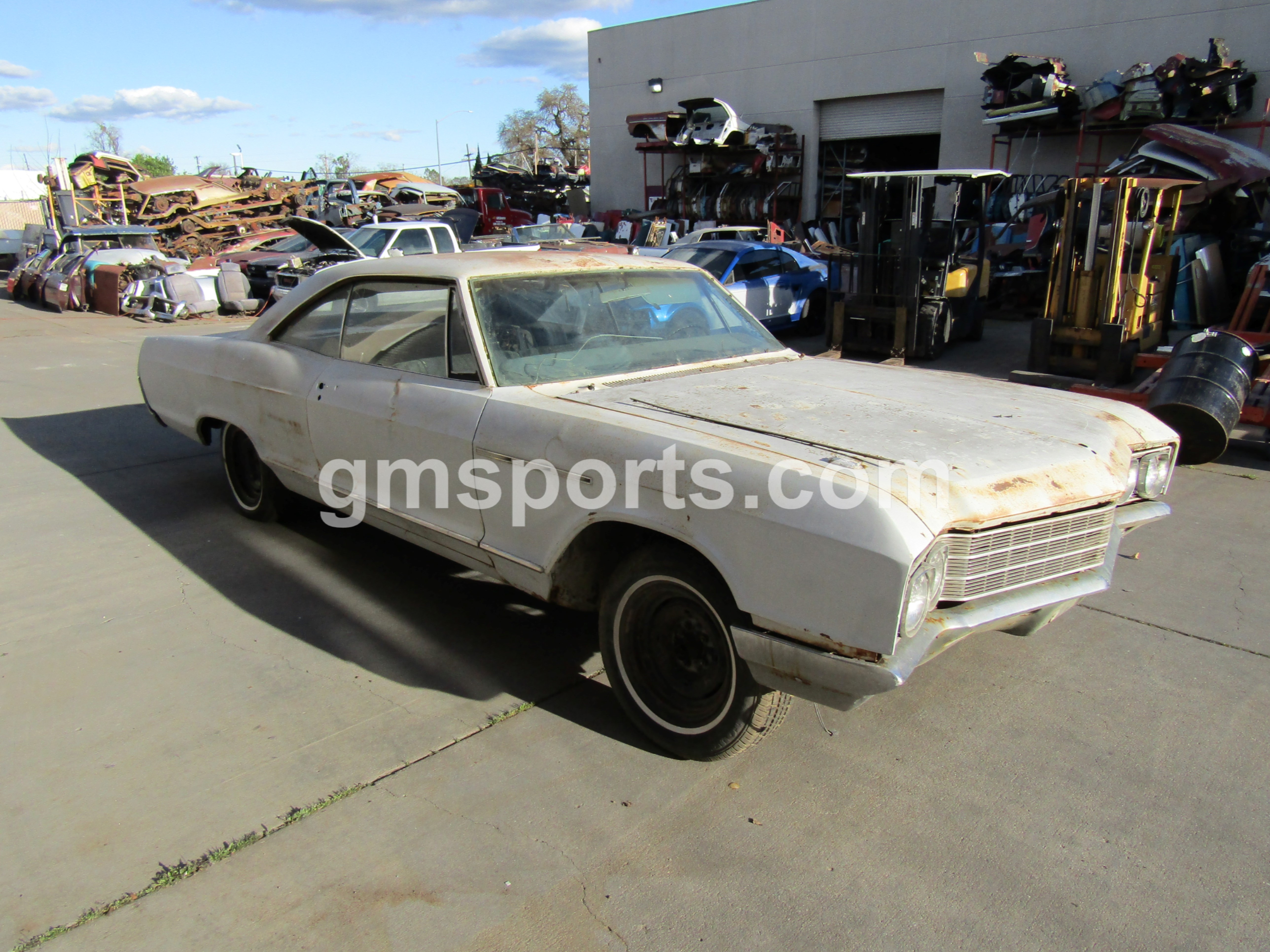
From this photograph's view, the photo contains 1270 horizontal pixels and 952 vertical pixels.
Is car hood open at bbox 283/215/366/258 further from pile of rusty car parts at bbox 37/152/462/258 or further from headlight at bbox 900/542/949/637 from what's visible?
pile of rusty car parts at bbox 37/152/462/258

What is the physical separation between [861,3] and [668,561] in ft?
71.1

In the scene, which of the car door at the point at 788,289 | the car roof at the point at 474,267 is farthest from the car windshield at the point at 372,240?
the car roof at the point at 474,267

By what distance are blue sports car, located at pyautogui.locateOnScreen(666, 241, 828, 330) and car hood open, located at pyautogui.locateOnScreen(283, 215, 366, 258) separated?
5828 millimetres

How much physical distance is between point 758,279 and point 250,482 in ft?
29.3

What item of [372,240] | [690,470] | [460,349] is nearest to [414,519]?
[460,349]

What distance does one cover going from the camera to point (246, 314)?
16672 mm

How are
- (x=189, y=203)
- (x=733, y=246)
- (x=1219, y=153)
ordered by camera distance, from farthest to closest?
(x=189, y=203) → (x=733, y=246) → (x=1219, y=153)

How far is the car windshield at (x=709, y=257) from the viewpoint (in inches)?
478

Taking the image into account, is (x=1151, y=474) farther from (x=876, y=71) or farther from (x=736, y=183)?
(x=736, y=183)

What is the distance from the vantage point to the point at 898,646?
227 cm

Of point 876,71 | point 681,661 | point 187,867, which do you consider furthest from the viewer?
point 876,71

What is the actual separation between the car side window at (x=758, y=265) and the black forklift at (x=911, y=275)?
3.54 feet

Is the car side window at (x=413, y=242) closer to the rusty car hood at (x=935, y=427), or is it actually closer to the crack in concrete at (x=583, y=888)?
the rusty car hood at (x=935, y=427)

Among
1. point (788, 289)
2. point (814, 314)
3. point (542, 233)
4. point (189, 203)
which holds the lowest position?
point (814, 314)
